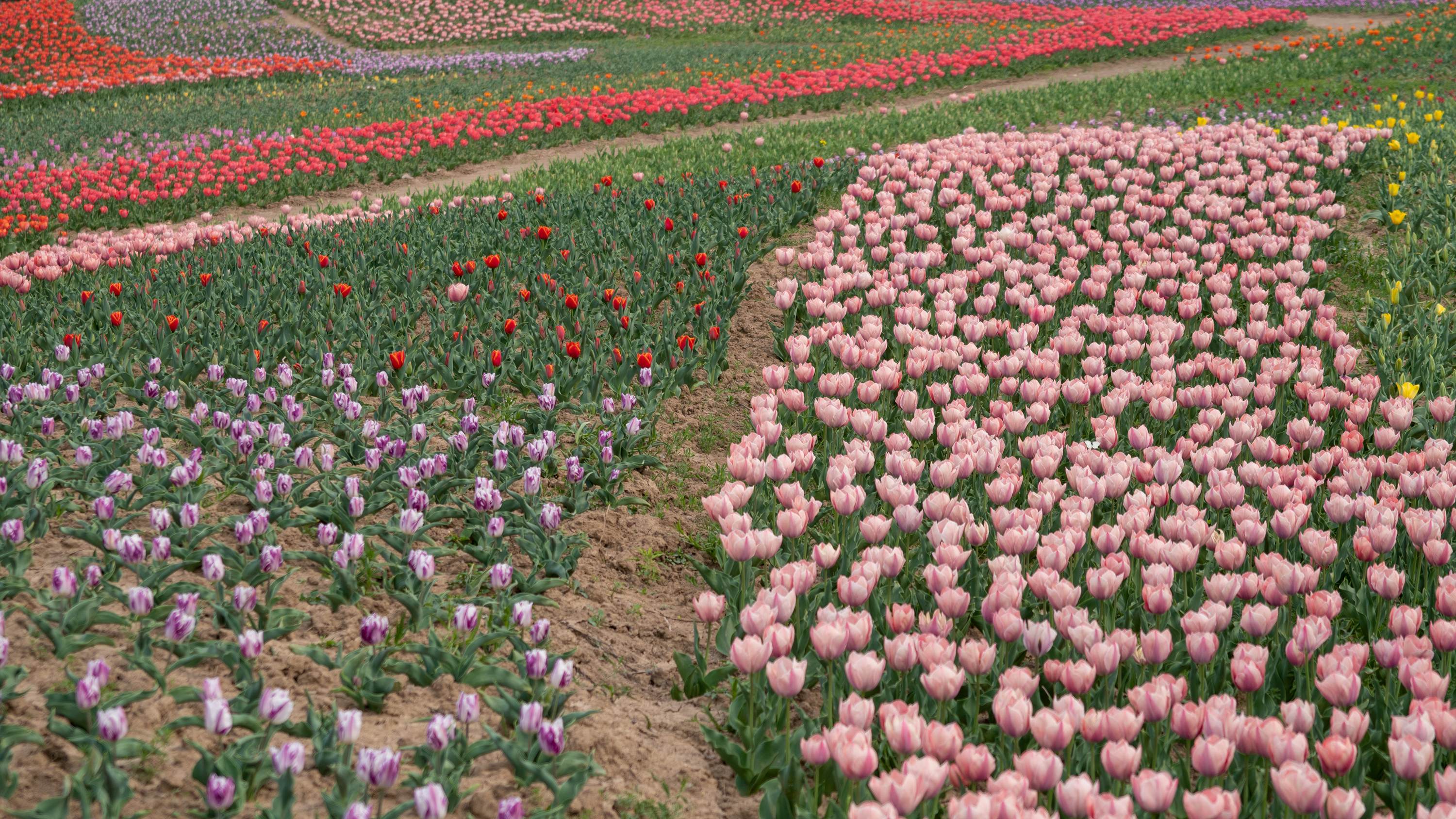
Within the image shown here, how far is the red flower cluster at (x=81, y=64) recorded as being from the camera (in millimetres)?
20516

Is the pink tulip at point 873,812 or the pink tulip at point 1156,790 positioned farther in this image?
the pink tulip at point 1156,790

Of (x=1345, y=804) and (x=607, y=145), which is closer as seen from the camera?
(x=1345, y=804)

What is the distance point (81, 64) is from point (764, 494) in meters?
24.6

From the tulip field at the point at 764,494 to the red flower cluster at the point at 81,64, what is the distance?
10969 millimetres

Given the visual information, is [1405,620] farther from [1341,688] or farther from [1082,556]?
[1082,556]

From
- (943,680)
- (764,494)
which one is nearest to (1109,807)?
(943,680)

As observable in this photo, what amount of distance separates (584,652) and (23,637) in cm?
182

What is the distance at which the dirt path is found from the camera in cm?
1320

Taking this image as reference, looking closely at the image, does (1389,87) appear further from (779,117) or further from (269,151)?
(269,151)

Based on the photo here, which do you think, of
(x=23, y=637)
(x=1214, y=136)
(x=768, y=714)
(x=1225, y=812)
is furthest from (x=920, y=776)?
(x=1214, y=136)

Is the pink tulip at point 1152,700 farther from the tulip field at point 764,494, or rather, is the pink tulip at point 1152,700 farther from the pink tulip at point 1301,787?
the pink tulip at point 1301,787

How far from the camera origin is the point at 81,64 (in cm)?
2281

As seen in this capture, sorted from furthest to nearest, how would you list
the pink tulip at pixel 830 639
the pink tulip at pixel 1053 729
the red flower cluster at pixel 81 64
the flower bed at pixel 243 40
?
the flower bed at pixel 243 40 → the red flower cluster at pixel 81 64 → the pink tulip at pixel 830 639 → the pink tulip at pixel 1053 729

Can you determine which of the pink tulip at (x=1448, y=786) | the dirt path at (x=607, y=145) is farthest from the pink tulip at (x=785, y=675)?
the dirt path at (x=607, y=145)
